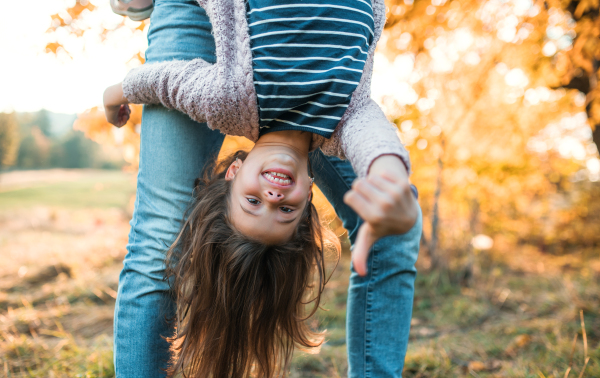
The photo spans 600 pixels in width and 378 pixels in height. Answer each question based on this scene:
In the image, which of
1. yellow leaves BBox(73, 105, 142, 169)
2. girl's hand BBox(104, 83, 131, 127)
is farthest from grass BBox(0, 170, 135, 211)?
girl's hand BBox(104, 83, 131, 127)

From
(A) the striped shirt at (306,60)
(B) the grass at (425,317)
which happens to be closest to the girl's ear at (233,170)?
(A) the striped shirt at (306,60)

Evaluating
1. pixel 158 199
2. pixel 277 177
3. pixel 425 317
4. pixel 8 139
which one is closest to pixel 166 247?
pixel 158 199

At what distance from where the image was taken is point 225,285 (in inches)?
54.7

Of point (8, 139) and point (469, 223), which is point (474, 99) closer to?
point (469, 223)

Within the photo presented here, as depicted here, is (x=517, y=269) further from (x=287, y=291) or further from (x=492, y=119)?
(x=287, y=291)

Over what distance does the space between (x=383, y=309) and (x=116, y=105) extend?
1327mm

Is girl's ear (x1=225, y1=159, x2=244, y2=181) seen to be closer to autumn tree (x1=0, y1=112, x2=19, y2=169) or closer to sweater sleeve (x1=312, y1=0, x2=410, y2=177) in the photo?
sweater sleeve (x1=312, y1=0, x2=410, y2=177)

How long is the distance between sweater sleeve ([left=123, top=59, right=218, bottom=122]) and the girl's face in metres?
0.25

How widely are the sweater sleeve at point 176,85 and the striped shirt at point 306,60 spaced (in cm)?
17

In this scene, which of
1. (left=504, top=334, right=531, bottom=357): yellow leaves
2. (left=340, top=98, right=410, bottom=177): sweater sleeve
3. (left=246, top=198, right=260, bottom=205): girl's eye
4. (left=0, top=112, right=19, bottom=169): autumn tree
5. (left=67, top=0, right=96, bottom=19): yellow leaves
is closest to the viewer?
(left=340, top=98, right=410, bottom=177): sweater sleeve

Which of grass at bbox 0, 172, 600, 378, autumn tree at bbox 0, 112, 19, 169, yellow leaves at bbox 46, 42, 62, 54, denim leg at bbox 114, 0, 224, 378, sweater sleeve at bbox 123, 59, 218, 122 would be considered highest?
sweater sleeve at bbox 123, 59, 218, 122

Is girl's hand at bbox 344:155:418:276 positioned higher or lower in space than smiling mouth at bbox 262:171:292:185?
higher

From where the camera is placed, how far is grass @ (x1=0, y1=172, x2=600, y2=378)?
→ 192 centimetres

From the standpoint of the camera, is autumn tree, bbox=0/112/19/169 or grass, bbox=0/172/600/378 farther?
autumn tree, bbox=0/112/19/169
